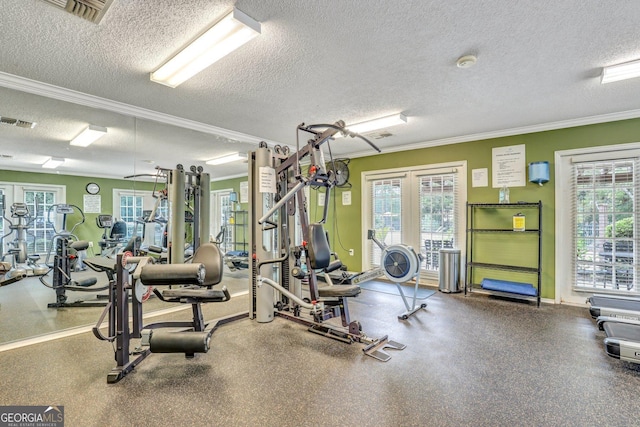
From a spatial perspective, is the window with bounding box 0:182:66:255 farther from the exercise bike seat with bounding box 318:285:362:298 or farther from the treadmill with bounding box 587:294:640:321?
the treadmill with bounding box 587:294:640:321

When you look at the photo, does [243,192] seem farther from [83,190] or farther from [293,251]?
[293,251]

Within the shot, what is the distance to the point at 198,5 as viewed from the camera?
1817 mm

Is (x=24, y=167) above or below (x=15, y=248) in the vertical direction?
above

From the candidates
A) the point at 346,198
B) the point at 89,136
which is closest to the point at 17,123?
the point at 89,136

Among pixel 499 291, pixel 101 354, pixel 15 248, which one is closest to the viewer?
pixel 101 354

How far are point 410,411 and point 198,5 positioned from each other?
285cm

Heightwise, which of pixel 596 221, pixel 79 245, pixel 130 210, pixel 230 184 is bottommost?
pixel 79 245

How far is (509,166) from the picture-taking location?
4.44 metres

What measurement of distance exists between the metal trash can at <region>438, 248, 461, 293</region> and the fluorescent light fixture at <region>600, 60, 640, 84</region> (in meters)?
2.79

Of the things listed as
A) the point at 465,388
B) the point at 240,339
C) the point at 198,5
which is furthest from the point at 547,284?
the point at 198,5

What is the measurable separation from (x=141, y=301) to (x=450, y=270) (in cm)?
421

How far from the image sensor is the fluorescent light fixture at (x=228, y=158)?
16.6ft

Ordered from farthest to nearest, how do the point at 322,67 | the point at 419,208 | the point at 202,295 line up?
the point at 419,208 < the point at 322,67 < the point at 202,295

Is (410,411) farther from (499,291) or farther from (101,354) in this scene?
(499,291)
